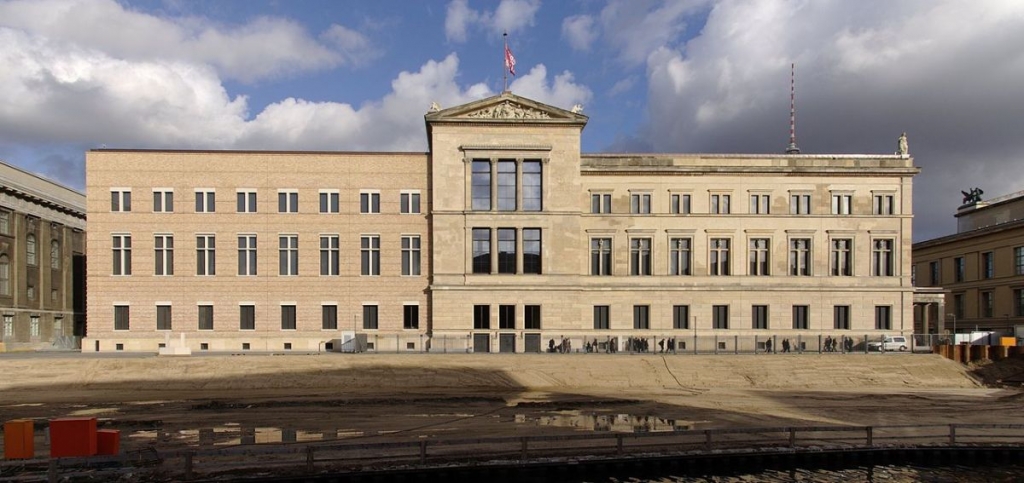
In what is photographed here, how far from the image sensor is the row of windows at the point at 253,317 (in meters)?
60.8

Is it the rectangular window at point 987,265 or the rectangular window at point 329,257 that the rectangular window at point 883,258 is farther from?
the rectangular window at point 329,257

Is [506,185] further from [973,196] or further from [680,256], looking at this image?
[973,196]

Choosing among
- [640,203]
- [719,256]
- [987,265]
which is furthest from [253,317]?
[987,265]

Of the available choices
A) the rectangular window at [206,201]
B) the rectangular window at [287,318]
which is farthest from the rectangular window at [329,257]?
the rectangular window at [206,201]

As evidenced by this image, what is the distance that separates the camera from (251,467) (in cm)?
2345

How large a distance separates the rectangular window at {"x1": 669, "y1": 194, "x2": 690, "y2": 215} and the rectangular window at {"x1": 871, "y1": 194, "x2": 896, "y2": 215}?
54.4 ft

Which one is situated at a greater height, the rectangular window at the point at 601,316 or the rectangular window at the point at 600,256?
the rectangular window at the point at 600,256

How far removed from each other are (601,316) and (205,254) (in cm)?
3411

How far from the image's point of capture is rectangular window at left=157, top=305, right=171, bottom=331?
60906 mm

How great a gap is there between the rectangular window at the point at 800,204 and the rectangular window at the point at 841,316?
8815 millimetres

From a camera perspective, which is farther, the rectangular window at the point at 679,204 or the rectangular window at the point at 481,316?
the rectangular window at the point at 679,204

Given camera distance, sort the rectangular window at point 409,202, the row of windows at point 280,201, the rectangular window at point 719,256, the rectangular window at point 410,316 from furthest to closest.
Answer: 1. the rectangular window at point 719,256
2. the rectangular window at point 409,202
3. the rectangular window at point 410,316
4. the row of windows at point 280,201

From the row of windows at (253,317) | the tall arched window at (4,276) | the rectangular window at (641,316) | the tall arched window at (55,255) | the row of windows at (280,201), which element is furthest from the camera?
the tall arched window at (55,255)

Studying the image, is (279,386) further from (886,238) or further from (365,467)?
(886,238)
